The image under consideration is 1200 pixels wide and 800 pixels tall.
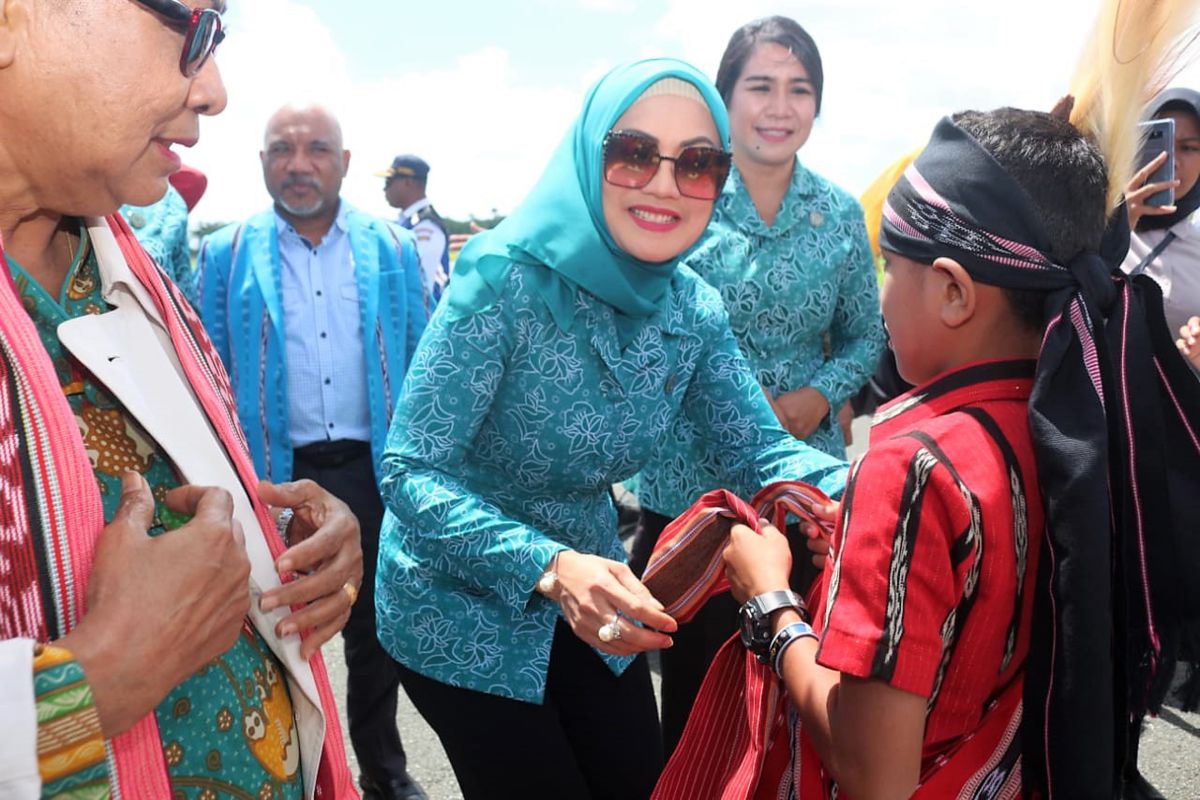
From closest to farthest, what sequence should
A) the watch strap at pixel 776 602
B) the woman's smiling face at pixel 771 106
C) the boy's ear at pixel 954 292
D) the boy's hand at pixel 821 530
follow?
the boy's ear at pixel 954 292
the watch strap at pixel 776 602
the boy's hand at pixel 821 530
the woman's smiling face at pixel 771 106

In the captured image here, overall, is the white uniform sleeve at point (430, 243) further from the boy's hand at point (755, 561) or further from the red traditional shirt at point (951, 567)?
the red traditional shirt at point (951, 567)

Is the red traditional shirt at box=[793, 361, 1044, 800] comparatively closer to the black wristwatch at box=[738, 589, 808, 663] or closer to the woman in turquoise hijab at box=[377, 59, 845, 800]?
the black wristwatch at box=[738, 589, 808, 663]

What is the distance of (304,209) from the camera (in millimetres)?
4695

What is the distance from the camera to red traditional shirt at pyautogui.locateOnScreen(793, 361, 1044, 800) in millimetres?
1313

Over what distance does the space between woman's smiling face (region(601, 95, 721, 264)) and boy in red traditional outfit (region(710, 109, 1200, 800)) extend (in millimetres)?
793

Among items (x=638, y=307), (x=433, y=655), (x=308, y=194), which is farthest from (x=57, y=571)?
(x=308, y=194)

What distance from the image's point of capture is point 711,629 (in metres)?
3.00

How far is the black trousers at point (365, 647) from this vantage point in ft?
12.3

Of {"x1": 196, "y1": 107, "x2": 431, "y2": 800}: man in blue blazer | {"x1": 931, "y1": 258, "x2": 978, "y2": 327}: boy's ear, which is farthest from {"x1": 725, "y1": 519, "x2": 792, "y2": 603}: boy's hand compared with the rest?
{"x1": 196, "y1": 107, "x2": 431, "y2": 800}: man in blue blazer

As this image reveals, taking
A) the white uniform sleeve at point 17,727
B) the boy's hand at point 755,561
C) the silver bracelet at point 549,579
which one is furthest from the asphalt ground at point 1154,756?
the white uniform sleeve at point 17,727

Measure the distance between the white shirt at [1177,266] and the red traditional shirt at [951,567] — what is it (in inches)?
104

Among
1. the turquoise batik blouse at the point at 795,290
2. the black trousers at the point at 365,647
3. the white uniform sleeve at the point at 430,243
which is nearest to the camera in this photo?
the turquoise batik blouse at the point at 795,290

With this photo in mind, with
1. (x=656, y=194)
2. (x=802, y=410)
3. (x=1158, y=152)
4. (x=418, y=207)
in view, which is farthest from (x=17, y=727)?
(x=418, y=207)

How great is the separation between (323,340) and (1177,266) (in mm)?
3426
